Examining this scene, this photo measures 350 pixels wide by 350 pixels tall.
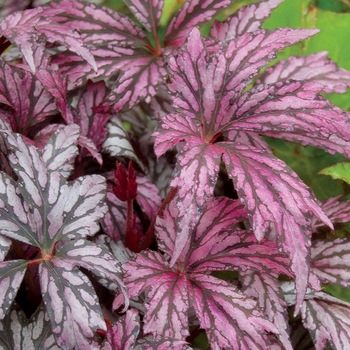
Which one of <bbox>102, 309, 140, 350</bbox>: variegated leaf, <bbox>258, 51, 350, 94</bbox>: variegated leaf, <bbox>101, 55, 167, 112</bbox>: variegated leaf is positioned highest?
<bbox>101, 55, 167, 112</bbox>: variegated leaf

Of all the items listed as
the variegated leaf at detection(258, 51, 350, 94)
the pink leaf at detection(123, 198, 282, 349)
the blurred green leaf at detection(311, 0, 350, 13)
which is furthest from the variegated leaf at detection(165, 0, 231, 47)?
the blurred green leaf at detection(311, 0, 350, 13)

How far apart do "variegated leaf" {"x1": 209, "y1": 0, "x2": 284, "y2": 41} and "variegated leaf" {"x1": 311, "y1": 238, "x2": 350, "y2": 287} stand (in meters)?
0.46

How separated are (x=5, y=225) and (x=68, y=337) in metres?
0.19

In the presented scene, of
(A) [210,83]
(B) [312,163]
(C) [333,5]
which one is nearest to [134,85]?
(A) [210,83]

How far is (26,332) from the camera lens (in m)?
0.77

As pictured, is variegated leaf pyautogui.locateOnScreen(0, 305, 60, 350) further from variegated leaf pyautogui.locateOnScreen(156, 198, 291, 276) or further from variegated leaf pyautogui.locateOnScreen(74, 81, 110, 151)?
variegated leaf pyautogui.locateOnScreen(74, 81, 110, 151)

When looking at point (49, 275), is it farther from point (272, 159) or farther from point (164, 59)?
point (164, 59)

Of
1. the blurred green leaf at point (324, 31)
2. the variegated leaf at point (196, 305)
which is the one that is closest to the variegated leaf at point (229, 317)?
the variegated leaf at point (196, 305)

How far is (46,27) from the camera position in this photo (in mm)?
841

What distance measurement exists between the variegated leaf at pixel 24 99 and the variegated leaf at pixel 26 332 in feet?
1.17

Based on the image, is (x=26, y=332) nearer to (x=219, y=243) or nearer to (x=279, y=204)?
(x=219, y=243)

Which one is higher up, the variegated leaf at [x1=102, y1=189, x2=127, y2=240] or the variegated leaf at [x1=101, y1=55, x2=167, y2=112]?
the variegated leaf at [x1=101, y1=55, x2=167, y2=112]

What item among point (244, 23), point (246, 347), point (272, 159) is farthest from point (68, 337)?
point (244, 23)

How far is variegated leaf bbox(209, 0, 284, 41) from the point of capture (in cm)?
101
